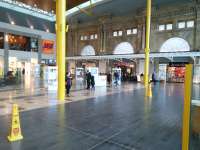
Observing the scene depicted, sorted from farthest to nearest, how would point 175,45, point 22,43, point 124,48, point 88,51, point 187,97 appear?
point 88,51
point 22,43
point 124,48
point 175,45
point 187,97

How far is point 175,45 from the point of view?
26.1 m

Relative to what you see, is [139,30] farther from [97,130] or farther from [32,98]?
[97,130]

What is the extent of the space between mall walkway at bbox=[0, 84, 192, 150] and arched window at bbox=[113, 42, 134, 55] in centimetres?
2362

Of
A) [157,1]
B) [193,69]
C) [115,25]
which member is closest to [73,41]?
[115,25]

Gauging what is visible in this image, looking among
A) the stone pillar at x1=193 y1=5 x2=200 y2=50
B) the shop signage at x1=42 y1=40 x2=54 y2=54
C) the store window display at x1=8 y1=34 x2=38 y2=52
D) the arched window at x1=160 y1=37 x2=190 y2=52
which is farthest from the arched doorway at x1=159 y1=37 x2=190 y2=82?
the store window display at x1=8 y1=34 x2=38 y2=52

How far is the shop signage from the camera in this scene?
38156 millimetres

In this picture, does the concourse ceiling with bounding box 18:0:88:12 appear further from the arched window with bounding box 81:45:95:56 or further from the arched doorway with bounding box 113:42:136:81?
the arched window with bounding box 81:45:95:56

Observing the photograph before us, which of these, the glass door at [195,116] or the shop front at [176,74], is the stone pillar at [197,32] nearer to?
the shop front at [176,74]

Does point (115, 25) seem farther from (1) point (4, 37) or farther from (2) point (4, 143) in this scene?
(2) point (4, 143)

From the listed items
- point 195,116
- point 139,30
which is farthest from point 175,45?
point 195,116

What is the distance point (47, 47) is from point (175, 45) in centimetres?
2426

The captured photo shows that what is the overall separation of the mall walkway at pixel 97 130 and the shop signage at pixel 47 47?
32263 mm

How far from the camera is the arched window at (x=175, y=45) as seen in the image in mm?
25177

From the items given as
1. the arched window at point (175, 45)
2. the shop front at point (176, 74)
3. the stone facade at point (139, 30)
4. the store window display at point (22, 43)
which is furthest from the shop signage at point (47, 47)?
the shop front at point (176, 74)
